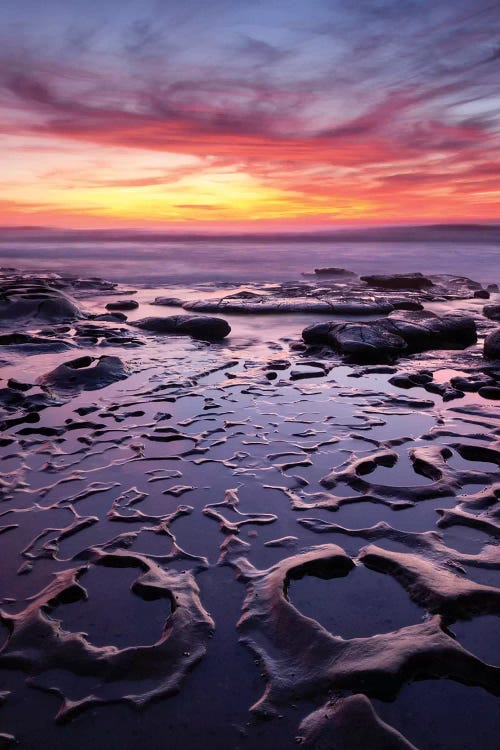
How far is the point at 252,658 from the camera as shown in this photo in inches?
82.5

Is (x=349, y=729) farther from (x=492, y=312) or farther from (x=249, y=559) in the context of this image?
(x=492, y=312)

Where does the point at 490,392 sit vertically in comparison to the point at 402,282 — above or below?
→ below

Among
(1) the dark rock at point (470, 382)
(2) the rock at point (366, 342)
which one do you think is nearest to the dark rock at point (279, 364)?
(2) the rock at point (366, 342)

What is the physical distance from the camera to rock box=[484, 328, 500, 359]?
6777 mm

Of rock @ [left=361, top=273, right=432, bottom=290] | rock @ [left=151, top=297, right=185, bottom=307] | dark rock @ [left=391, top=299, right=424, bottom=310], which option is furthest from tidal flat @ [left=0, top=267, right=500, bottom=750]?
rock @ [left=361, top=273, right=432, bottom=290]

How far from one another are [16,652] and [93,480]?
1.49 meters

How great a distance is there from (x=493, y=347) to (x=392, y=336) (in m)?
1.27

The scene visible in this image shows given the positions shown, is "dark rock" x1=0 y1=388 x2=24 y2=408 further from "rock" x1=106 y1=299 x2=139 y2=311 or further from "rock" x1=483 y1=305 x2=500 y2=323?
"rock" x1=483 y1=305 x2=500 y2=323

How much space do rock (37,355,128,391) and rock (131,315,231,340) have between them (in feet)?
8.47

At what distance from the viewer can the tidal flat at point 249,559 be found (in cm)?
186

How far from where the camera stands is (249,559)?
274 cm

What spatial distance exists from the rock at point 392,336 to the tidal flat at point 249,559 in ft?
2.60

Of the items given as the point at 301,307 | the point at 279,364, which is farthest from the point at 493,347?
the point at 301,307

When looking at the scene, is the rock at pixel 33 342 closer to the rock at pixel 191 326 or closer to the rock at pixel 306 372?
the rock at pixel 191 326
